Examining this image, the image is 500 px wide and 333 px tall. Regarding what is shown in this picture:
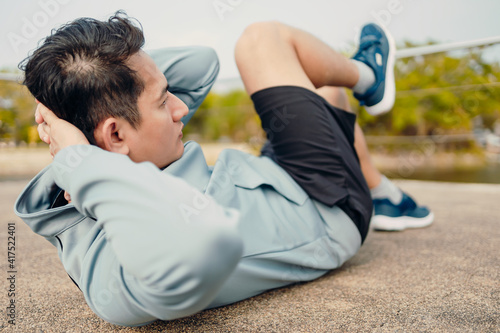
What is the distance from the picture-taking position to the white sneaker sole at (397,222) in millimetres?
1320

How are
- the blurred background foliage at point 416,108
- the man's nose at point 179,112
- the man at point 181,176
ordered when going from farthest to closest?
1. the blurred background foliage at point 416,108
2. the man's nose at point 179,112
3. the man at point 181,176

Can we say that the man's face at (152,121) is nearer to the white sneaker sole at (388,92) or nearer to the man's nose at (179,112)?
the man's nose at (179,112)

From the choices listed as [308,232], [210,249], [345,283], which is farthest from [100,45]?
[345,283]

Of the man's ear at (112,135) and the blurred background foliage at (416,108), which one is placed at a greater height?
the man's ear at (112,135)

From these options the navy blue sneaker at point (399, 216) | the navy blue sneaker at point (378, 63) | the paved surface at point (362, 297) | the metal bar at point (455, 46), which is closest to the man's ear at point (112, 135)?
the paved surface at point (362, 297)

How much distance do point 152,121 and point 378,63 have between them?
0.80 meters

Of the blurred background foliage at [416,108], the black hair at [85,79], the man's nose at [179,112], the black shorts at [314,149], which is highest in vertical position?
the black hair at [85,79]

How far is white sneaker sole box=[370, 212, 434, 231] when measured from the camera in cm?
132

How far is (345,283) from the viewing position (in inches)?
33.9

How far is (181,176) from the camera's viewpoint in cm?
73

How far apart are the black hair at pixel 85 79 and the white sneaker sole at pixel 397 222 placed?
924mm

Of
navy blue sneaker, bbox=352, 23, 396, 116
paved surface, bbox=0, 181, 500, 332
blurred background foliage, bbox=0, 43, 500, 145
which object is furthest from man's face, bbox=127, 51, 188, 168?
blurred background foliage, bbox=0, 43, 500, 145

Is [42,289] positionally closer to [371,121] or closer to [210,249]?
[210,249]

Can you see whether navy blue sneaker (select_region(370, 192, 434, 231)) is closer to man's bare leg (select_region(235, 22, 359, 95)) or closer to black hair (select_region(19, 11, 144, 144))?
man's bare leg (select_region(235, 22, 359, 95))
